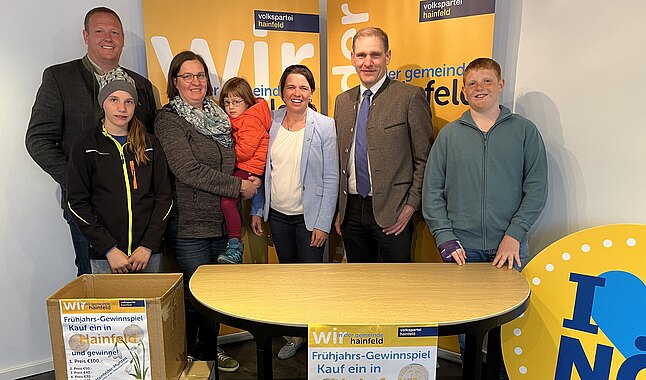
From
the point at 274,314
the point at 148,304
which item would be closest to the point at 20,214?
the point at 148,304

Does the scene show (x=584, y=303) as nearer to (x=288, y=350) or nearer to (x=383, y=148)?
(x=383, y=148)

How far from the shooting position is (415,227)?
9.53 ft

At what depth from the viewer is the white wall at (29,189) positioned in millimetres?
2562

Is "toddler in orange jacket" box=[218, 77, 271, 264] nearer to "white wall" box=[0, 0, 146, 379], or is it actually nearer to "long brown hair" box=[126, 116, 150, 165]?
"long brown hair" box=[126, 116, 150, 165]

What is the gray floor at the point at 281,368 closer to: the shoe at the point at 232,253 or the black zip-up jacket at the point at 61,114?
the shoe at the point at 232,253

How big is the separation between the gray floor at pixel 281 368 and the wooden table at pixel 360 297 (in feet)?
2.25

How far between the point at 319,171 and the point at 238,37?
99cm

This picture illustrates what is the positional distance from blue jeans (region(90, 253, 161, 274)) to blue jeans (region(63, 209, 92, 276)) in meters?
0.32

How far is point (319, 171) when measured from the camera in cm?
267

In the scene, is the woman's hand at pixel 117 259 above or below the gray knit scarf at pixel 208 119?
below

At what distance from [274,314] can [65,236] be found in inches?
69.9

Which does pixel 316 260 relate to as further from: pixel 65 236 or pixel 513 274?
pixel 65 236

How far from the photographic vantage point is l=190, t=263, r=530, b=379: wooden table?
63.4 inches

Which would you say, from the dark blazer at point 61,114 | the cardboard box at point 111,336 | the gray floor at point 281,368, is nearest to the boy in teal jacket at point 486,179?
the gray floor at point 281,368
